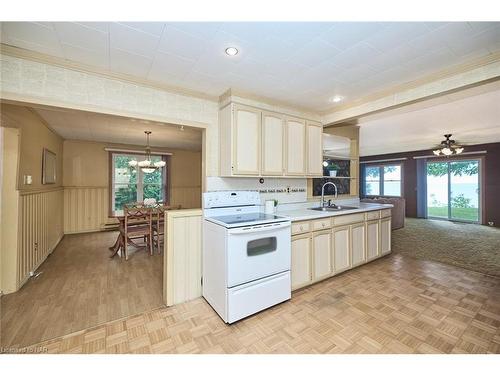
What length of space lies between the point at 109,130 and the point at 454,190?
31.6 ft

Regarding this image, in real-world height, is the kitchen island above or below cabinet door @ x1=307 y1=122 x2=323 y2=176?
below

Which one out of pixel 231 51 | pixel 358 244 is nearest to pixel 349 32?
pixel 231 51

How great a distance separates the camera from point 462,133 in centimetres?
494

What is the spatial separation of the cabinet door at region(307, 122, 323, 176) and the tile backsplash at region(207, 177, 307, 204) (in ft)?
1.00

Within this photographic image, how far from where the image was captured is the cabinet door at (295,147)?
2.80 m

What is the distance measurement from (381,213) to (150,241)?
3.88 metres

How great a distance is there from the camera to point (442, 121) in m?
4.00

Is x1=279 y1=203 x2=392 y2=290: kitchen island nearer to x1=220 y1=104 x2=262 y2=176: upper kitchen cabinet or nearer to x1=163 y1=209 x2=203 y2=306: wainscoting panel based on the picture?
x1=220 y1=104 x2=262 y2=176: upper kitchen cabinet

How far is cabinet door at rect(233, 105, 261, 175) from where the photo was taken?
93.9 inches

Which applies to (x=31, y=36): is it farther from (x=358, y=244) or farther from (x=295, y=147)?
(x=358, y=244)

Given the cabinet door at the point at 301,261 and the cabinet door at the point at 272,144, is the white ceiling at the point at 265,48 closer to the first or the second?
the cabinet door at the point at 272,144

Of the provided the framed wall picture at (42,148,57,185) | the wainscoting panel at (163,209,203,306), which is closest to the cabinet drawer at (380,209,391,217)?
the wainscoting panel at (163,209,203,306)
